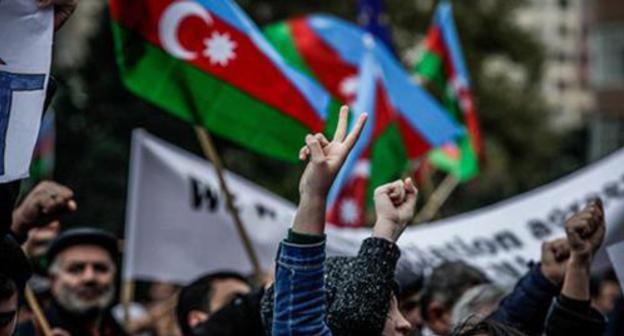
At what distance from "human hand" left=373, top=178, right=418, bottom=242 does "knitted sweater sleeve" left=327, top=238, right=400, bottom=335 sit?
0.04 meters

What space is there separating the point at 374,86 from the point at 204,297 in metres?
3.04

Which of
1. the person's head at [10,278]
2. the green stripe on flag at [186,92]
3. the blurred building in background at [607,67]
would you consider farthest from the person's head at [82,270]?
the blurred building in background at [607,67]

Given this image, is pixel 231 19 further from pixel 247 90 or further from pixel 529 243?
pixel 529 243

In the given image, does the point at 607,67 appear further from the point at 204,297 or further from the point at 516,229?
the point at 204,297

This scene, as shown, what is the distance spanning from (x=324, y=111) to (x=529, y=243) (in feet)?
3.88

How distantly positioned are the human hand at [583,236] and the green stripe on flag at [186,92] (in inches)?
93.2

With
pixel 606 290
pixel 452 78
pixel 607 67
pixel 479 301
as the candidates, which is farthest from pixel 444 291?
pixel 607 67

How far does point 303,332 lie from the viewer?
111 inches

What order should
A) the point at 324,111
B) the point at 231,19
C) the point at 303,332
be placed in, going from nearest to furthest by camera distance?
the point at 303,332
the point at 231,19
the point at 324,111

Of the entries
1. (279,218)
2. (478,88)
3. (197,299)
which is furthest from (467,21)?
(197,299)

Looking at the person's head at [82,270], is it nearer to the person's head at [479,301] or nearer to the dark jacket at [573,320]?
the person's head at [479,301]

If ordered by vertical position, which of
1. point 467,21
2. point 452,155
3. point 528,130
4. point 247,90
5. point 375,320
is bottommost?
point 528,130

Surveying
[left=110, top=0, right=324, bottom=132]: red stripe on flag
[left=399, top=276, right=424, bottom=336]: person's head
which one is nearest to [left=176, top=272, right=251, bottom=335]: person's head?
[left=399, top=276, right=424, bottom=336]: person's head

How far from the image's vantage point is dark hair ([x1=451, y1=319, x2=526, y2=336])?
3.26 meters
